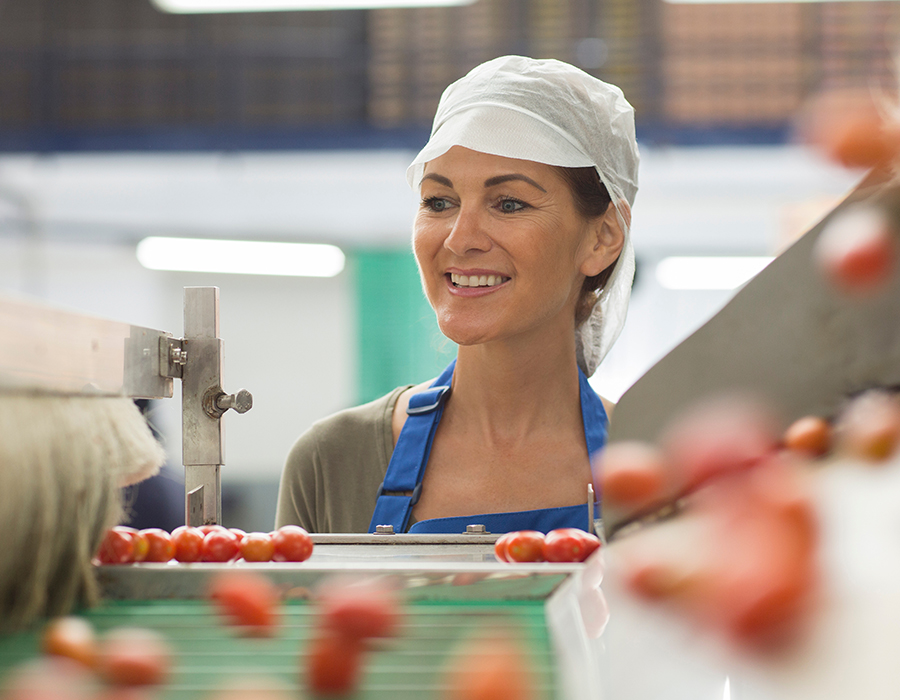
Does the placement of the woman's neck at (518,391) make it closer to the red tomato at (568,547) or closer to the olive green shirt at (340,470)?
the olive green shirt at (340,470)

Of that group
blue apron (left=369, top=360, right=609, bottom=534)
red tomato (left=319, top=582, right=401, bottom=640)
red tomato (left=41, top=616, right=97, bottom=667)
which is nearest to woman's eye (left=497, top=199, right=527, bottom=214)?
blue apron (left=369, top=360, right=609, bottom=534)

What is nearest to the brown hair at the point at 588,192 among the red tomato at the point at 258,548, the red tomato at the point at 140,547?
the red tomato at the point at 258,548

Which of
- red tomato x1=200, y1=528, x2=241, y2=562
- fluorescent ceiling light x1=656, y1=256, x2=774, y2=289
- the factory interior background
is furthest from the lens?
fluorescent ceiling light x1=656, y1=256, x2=774, y2=289

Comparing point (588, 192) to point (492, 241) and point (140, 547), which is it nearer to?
point (492, 241)

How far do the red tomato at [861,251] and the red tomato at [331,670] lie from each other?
619 millimetres

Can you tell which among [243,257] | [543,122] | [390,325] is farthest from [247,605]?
[243,257]

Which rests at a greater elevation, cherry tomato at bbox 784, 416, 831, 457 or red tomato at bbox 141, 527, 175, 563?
cherry tomato at bbox 784, 416, 831, 457

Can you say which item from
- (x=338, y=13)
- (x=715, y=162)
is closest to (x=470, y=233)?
(x=715, y=162)

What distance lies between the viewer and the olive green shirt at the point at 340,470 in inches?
79.2

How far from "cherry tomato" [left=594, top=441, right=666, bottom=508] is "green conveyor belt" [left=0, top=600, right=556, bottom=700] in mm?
150

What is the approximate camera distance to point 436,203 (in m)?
1.82

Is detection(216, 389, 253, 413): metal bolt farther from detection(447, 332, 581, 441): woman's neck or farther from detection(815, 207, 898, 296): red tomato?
detection(815, 207, 898, 296): red tomato

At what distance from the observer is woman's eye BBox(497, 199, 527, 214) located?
176 cm

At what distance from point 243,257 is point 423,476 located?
5961 mm
